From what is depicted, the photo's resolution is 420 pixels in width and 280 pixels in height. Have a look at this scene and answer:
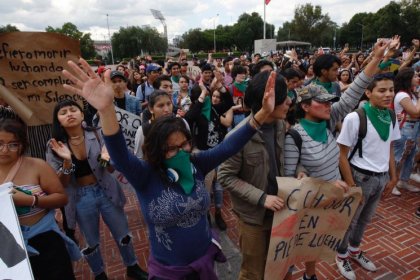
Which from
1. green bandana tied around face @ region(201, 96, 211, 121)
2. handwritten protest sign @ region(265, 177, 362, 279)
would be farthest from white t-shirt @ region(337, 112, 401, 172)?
green bandana tied around face @ region(201, 96, 211, 121)

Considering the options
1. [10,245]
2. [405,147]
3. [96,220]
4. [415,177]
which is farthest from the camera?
[415,177]

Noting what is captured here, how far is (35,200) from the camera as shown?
2.13 metres

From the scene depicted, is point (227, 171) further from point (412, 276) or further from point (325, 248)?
point (412, 276)

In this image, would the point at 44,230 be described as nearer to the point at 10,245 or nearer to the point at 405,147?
the point at 10,245

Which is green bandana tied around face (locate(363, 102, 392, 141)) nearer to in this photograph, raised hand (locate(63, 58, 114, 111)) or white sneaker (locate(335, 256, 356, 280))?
white sneaker (locate(335, 256, 356, 280))

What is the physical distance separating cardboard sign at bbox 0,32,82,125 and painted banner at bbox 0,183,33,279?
1.50 metres

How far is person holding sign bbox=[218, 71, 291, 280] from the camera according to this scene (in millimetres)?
2131

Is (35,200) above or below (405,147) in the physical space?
above

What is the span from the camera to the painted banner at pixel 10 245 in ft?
5.27

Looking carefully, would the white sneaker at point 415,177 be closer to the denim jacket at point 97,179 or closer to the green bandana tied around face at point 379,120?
the green bandana tied around face at point 379,120

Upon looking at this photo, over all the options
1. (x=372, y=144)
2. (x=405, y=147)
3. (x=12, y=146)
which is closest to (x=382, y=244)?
(x=372, y=144)

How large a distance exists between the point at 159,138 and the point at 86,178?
1396mm

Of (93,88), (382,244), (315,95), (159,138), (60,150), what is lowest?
(382,244)

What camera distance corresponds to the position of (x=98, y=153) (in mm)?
2865
